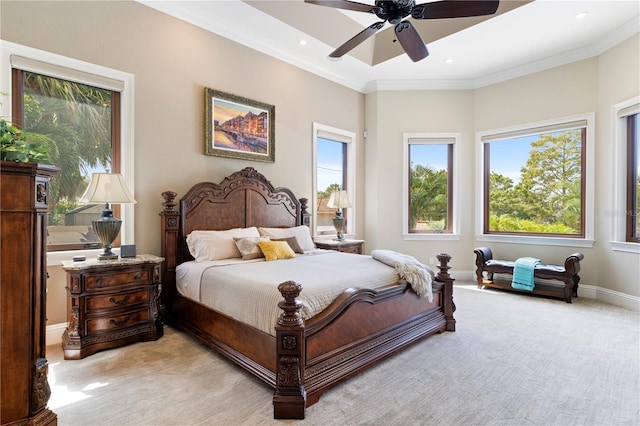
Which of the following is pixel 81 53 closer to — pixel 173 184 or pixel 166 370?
pixel 173 184

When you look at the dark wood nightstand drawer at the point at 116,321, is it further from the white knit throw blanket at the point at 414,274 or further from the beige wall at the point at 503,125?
the beige wall at the point at 503,125

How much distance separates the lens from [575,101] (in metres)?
4.55

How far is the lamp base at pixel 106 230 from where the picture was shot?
283cm

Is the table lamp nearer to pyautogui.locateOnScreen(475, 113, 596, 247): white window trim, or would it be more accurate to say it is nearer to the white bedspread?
the white bedspread

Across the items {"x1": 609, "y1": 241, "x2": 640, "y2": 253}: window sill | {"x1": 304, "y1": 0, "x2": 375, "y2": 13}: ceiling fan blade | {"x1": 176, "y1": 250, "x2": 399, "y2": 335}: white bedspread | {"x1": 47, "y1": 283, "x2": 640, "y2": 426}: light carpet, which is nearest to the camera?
{"x1": 47, "y1": 283, "x2": 640, "y2": 426}: light carpet

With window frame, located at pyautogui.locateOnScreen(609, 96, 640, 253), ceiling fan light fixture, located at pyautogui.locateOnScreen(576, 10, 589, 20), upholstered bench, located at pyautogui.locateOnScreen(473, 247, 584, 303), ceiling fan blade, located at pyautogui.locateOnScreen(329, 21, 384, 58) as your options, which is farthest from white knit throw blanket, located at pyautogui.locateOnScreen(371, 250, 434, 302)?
ceiling fan light fixture, located at pyautogui.locateOnScreen(576, 10, 589, 20)

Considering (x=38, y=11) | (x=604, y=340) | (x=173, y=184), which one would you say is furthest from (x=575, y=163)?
(x=38, y=11)

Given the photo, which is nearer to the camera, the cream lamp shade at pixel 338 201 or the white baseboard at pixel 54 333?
the white baseboard at pixel 54 333

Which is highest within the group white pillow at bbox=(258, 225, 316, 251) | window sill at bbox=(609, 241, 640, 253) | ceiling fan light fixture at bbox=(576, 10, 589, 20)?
ceiling fan light fixture at bbox=(576, 10, 589, 20)

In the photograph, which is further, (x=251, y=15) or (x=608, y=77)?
(x=608, y=77)

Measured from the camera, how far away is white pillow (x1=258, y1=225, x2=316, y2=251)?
4020mm

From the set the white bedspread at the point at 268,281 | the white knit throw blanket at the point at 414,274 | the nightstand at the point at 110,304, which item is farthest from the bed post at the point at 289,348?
the nightstand at the point at 110,304

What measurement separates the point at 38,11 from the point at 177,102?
1274 millimetres

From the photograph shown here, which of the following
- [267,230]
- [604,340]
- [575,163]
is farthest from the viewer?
[575,163]
